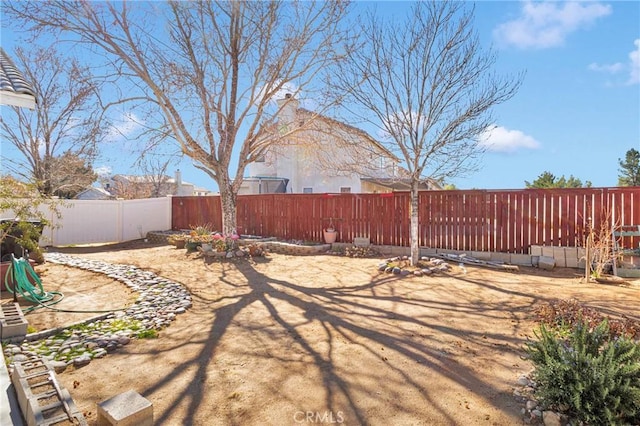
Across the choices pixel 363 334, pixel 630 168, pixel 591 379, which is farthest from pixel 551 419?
pixel 630 168

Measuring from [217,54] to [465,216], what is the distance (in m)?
7.67

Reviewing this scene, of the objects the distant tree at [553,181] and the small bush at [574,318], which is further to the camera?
the distant tree at [553,181]

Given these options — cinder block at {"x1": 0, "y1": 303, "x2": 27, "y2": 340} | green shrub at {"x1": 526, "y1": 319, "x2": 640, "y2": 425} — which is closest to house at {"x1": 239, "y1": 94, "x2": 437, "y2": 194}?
green shrub at {"x1": 526, "y1": 319, "x2": 640, "y2": 425}

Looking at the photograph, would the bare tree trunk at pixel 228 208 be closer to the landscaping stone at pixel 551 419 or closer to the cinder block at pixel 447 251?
the cinder block at pixel 447 251

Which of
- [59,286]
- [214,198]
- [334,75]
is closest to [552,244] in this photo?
[334,75]

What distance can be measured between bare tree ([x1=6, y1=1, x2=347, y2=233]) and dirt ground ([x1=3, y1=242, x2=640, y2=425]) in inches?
174

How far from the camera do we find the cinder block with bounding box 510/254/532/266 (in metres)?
7.51

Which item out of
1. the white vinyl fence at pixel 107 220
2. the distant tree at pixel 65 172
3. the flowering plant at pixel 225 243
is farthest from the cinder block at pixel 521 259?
the distant tree at pixel 65 172

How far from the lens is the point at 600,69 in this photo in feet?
26.4

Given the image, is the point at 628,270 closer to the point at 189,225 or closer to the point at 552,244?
the point at 552,244

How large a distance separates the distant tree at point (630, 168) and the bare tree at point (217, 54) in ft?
59.0

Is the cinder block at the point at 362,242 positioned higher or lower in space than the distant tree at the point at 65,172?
lower

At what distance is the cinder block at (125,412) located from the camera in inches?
77.3

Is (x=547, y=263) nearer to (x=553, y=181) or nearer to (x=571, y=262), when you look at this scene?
(x=571, y=262)
